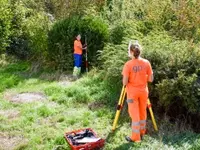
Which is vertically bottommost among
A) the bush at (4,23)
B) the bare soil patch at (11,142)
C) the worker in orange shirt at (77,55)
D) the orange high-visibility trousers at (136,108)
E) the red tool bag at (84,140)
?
the bare soil patch at (11,142)

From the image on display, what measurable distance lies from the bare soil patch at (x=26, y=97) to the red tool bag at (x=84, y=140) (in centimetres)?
337

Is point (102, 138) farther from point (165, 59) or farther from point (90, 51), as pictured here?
point (90, 51)

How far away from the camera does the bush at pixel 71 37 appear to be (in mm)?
14492

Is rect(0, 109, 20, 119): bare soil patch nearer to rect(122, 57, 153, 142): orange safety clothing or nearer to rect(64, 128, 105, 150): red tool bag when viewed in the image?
rect(64, 128, 105, 150): red tool bag

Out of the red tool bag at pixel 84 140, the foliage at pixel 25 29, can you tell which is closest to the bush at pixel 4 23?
the foliage at pixel 25 29

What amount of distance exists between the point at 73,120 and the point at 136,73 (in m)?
2.40

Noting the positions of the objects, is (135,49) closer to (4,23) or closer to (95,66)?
(95,66)

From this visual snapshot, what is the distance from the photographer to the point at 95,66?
46.7ft

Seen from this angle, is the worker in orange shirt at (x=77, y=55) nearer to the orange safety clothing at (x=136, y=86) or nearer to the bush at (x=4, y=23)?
the bush at (x=4, y=23)

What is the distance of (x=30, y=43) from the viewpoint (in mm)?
16562

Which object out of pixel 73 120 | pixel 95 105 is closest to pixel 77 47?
pixel 95 105

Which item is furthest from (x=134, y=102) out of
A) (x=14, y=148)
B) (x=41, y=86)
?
(x=41, y=86)

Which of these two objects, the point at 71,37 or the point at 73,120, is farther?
the point at 71,37

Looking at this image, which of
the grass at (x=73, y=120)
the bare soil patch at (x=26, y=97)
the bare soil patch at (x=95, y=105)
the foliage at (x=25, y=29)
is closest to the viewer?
the grass at (x=73, y=120)
